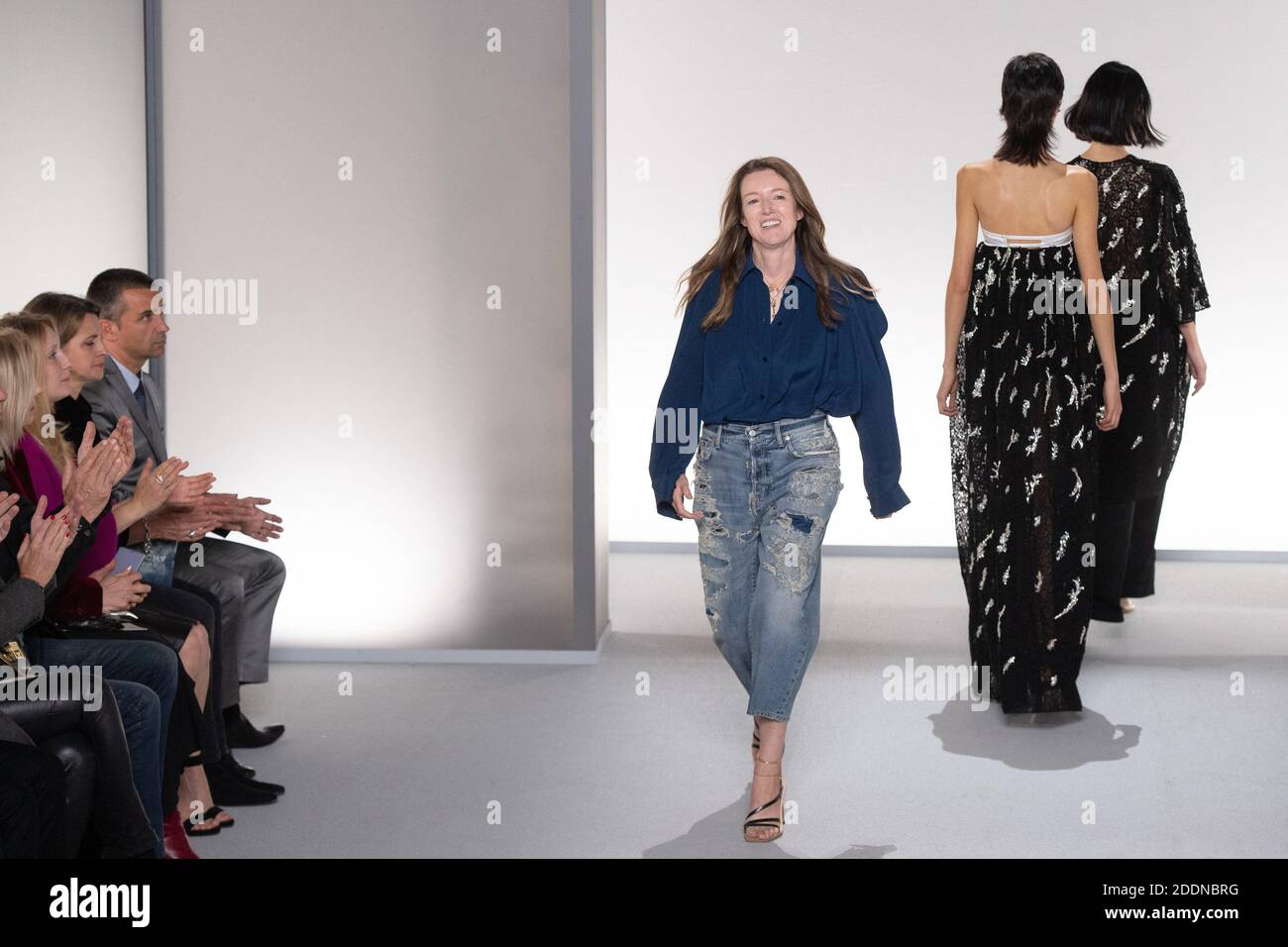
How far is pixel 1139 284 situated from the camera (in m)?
4.43

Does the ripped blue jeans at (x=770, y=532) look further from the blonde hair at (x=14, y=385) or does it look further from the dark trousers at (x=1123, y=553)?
the dark trousers at (x=1123, y=553)

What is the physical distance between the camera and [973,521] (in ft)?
12.9

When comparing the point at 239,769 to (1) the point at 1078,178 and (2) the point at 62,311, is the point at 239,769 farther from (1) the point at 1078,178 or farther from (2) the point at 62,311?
(1) the point at 1078,178

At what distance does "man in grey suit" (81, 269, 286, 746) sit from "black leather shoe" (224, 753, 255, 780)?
0.19m

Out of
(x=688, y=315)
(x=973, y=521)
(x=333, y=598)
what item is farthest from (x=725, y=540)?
(x=333, y=598)

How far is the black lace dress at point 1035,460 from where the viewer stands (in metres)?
3.78

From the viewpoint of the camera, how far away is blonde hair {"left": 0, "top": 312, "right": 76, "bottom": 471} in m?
2.77

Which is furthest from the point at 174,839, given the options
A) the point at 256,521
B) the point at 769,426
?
the point at 769,426

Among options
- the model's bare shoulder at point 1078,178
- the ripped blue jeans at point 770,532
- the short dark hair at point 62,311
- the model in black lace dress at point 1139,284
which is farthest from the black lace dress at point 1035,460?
the short dark hair at point 62,311

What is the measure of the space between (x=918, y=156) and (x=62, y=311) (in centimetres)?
455

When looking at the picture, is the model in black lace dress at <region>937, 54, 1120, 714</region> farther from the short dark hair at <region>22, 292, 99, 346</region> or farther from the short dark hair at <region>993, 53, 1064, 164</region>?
the short dark hair at <region>22, 292, 99, 346</region>

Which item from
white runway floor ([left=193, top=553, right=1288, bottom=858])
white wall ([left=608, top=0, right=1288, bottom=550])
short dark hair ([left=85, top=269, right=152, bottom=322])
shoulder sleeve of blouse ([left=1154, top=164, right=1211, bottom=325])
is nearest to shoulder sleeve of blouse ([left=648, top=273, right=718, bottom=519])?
white runway floor ([left=193, top=553, right=1288, bottom=858])

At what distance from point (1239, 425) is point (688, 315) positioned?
4352 millimetres
